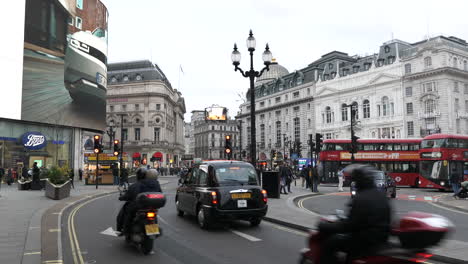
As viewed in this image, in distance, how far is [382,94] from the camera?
6556cm

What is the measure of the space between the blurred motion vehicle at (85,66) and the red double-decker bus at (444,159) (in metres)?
32.2

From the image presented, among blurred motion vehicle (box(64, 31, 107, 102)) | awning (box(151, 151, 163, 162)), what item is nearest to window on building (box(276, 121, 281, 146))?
awning (box(151, 151, 163, 162))

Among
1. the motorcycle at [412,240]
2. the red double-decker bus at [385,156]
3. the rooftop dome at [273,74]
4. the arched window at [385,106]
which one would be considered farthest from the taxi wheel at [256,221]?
the rooftop dome at [273,74]

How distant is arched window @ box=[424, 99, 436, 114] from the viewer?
57.9 m

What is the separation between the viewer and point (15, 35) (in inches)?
1339

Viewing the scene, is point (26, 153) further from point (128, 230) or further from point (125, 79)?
point (125, 79)

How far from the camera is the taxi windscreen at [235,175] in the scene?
33.6ft

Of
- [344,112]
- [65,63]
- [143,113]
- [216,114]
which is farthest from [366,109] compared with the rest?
[65,63]

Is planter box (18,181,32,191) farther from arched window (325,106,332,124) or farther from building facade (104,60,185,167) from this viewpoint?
arched window (325,106,332,124)

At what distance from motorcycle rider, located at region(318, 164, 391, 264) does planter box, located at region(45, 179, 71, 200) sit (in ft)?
53.9

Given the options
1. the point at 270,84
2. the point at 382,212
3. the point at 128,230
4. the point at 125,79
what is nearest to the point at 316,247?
the point at 382,212

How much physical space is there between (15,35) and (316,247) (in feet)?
119

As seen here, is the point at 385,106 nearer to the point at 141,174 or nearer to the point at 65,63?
the point at 65,63

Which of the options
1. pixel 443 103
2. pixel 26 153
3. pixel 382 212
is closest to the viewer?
pixel 382 212
